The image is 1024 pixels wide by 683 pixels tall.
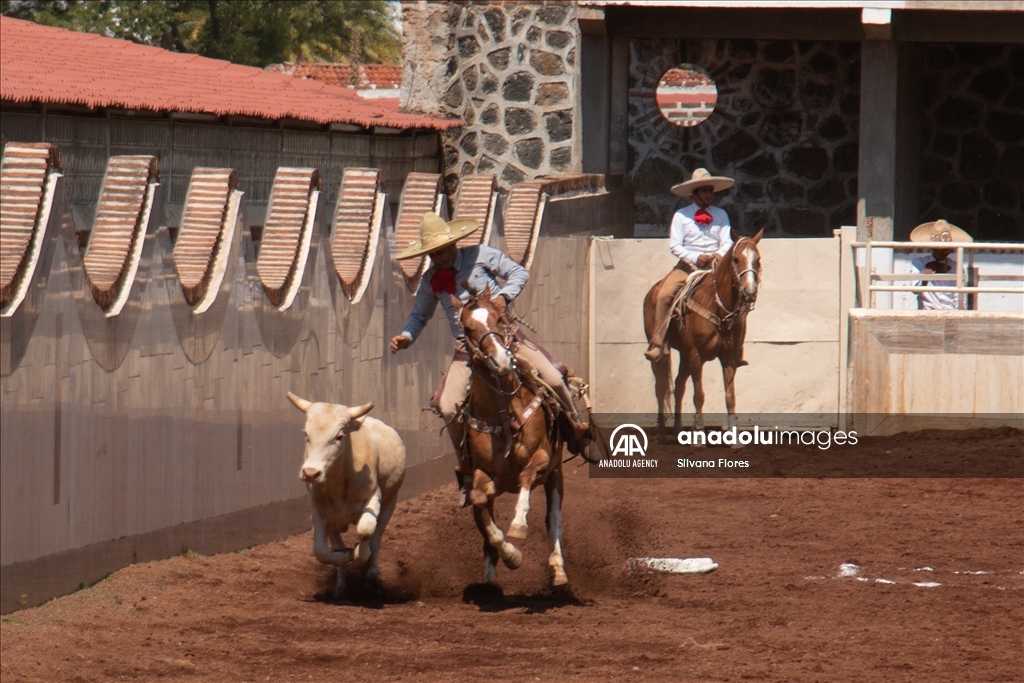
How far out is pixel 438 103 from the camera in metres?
21.1

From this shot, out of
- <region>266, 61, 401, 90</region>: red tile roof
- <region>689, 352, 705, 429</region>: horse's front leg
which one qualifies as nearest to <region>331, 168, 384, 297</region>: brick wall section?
<region>689, 352, 705, 429</region>: horse's front leg

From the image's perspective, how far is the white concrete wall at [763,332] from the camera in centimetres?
1819

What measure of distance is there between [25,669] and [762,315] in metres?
12.0

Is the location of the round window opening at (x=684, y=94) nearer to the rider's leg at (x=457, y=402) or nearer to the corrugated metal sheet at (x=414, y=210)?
the corrugated metal sheet at (x=414, y=210)

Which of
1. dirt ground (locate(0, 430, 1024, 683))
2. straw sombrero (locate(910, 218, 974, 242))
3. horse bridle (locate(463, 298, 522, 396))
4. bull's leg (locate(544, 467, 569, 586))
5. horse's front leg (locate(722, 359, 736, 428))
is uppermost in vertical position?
straw sombrero (locate(910, 218, 974, 242))

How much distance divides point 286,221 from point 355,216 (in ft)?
3.97

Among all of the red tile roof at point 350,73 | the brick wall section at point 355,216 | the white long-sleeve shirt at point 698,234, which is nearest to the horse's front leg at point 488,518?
the brick wall section at point 355,216

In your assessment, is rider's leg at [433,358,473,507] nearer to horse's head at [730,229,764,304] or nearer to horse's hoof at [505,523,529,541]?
horse's hoof at [505,523,529,541]

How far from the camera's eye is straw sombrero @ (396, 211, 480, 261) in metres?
10.2

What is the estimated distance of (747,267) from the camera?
15711 millimetres

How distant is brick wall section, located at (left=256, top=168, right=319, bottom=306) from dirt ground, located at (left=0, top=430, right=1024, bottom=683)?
218 cm

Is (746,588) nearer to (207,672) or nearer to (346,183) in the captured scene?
(207,672)

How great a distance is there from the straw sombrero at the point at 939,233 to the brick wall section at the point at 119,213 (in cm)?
1056

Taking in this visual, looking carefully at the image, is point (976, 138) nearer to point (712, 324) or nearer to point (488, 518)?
point (712, 324)
